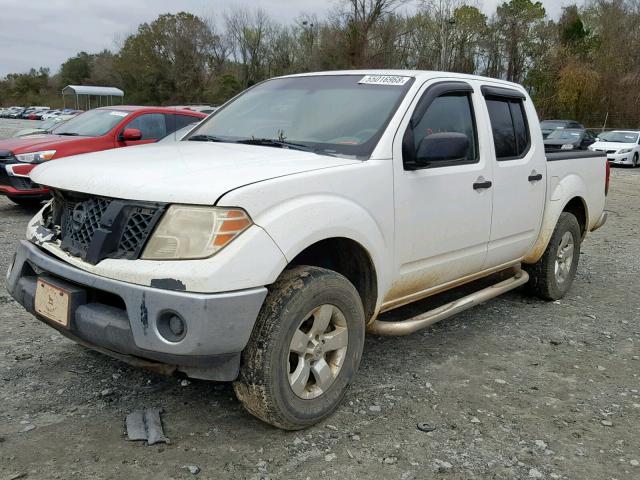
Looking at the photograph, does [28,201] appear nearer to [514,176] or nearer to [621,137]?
[514,176]

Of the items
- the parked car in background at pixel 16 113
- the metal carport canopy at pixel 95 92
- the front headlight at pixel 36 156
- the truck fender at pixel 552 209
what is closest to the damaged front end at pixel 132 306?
the truck fender at pixel 552 209

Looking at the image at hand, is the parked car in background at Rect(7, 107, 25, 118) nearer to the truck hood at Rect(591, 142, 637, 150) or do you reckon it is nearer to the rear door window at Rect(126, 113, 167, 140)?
the truck hood at Rect(591, 142, 637, 150)

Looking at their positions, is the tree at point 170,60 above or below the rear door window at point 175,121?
above

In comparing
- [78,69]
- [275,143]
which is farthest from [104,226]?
[78,69]

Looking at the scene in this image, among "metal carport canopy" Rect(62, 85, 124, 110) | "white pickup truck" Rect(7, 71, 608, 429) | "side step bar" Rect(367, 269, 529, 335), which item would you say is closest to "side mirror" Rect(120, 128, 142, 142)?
"white pickup truck" Rect(7, 71, 608, 429)

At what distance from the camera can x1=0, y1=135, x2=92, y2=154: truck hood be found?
848 centimetres

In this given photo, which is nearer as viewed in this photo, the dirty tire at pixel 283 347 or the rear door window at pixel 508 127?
the dirty tire at pixel 283 347

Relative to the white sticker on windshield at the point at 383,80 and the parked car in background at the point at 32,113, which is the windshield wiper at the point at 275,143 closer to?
the white sticker on windshield at the point at 383,80

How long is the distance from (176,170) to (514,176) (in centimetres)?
255

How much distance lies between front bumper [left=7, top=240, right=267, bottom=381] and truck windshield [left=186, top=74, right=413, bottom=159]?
1209 millimetres

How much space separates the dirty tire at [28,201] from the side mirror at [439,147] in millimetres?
7092

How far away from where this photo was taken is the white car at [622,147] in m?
21.8

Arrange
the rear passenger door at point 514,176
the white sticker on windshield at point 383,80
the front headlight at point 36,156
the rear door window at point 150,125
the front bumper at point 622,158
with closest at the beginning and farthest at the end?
the white sticker on windshield at point 383,80
the rear passenger door at point 514,176
the front headlight at point 36,156
the rear door window at point 150,125
the front bumper at point 622,158

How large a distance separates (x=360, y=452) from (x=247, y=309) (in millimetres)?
898
